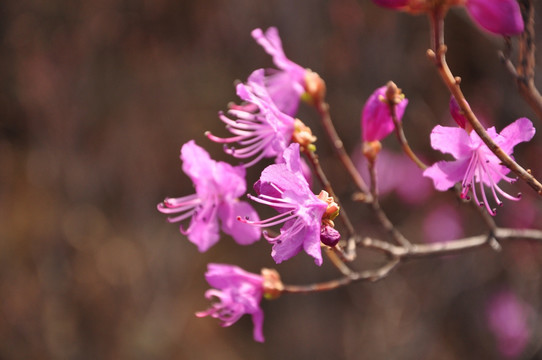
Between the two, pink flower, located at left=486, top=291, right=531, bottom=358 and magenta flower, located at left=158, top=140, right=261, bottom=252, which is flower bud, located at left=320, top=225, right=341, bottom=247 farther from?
pink flower, located at left=486, top=291, right=531, bottom=358

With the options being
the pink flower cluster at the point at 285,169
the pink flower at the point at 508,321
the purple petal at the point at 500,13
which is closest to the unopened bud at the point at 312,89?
the pink flower cluster at the point at 285,169

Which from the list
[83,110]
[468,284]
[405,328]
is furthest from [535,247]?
[83,110]

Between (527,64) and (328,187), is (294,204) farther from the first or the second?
(527,64)

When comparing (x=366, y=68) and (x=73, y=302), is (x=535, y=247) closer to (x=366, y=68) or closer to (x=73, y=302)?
(x=366, y=68)

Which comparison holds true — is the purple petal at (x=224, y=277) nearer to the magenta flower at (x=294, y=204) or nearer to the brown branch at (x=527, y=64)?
the magenta flower at (x=294, y=204)

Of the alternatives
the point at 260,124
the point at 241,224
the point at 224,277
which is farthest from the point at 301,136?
the point at 224,277
